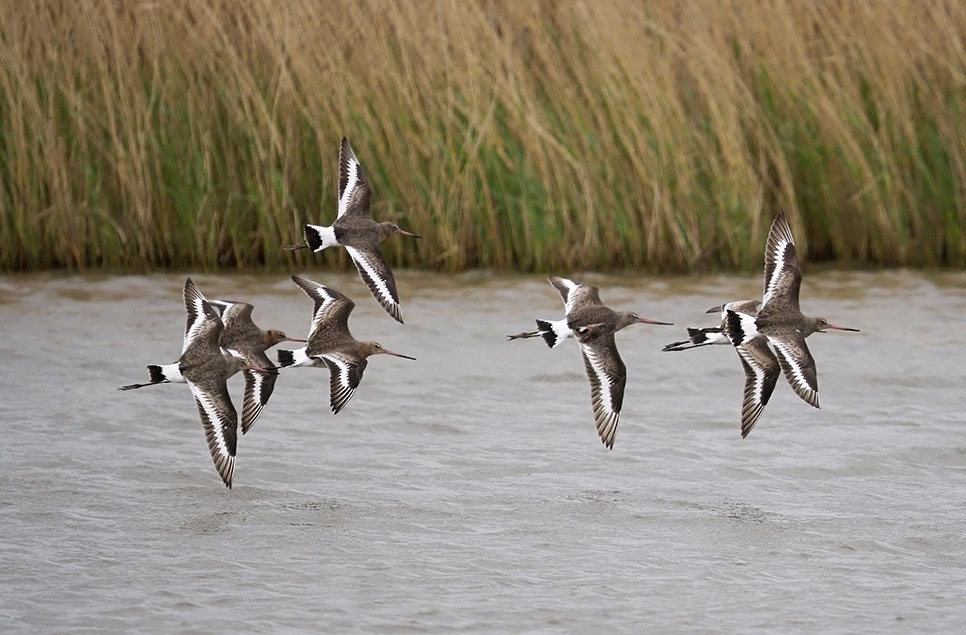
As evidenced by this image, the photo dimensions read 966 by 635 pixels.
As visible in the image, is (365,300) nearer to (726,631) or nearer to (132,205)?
(132,205)

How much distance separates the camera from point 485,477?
667 centimetres

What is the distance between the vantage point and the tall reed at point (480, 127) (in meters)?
9.27

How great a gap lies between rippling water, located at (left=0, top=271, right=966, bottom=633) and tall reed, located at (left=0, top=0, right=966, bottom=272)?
30cm

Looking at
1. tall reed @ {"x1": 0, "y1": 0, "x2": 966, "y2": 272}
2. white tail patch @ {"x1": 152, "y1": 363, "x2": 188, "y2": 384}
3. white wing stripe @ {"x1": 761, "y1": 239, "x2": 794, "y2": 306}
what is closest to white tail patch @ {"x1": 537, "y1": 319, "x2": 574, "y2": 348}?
white wing stripe @ {"x1": 761, "y1": 239, "x2": 794, "y2": 306}

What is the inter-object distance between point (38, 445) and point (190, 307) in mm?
1187

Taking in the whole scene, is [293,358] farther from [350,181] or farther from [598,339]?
[598,339]

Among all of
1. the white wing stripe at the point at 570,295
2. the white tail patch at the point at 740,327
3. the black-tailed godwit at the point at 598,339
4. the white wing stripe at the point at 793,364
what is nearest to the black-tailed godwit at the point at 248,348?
the black-tailed godwit at the point at 598,339

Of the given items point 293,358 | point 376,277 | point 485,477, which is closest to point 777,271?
point 485,477

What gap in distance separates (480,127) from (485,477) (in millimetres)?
3083

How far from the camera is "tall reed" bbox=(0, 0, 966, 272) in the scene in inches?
365

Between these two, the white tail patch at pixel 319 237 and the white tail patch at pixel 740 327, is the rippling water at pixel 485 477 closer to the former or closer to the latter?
the white tail patch at pixel 740 327

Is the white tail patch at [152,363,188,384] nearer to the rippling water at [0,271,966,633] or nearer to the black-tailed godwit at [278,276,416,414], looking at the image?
the black-tailed godwit at [278,276,416,414]

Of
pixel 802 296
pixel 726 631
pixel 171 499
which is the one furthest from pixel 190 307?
pixel 802 296

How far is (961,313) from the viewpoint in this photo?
9172 mm
